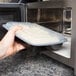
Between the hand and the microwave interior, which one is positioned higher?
the microwave interior

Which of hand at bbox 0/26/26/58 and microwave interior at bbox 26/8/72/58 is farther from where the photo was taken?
microwave interior at bbox 26/8/72/58

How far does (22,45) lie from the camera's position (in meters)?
0.77

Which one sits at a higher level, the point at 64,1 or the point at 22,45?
the point at 64,1

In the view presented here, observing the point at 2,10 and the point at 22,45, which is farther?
the point at 2,10

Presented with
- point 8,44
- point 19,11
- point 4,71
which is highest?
point 19,11

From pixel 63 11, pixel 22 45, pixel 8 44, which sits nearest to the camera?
pixel 8 44

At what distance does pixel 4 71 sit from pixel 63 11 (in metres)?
0.52

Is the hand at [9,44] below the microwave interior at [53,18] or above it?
below

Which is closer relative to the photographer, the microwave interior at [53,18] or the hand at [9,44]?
the hand at [9,44]

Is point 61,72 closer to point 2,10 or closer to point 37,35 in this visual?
point 37,35

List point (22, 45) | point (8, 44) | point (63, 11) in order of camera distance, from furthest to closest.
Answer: point (63, 11) → point (22, 45) → point (8, 44)

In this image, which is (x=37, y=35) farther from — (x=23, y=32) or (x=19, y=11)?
(x=19, y=11)

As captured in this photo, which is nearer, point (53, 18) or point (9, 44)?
point (9, 44)

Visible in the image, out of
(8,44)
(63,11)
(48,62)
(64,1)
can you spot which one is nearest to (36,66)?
(48,62)
